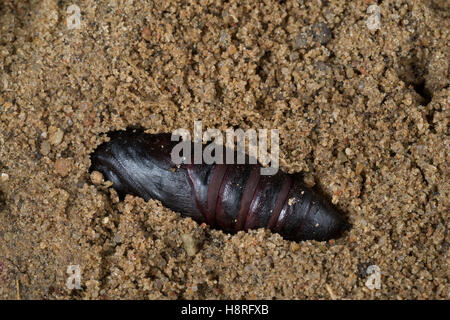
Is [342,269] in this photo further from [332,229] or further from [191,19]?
[191,19]

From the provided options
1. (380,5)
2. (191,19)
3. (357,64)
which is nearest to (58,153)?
(191,19)

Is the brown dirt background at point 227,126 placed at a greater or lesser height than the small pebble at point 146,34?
lesser

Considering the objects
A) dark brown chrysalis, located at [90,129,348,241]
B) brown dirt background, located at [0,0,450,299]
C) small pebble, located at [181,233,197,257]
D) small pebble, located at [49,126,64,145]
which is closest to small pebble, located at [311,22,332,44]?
brown dirt background, located at [0,0,450,299]

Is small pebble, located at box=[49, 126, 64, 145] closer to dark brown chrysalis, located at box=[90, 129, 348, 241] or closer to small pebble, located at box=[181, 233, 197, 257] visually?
dark brown chrysalis, located at box=[90, 129, 348, 241]

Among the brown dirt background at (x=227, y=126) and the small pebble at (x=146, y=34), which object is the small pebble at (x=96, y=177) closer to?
the brown dirt background at (x=227, y=126)

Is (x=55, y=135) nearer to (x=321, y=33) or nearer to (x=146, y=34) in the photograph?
(x=146, y=34)

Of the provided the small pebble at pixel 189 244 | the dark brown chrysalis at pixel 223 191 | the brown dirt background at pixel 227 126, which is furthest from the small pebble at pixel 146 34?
the small pebble at pixel 189 244

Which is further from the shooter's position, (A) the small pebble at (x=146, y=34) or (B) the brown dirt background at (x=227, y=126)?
(A) the small pebble at (x=146, y=34)
